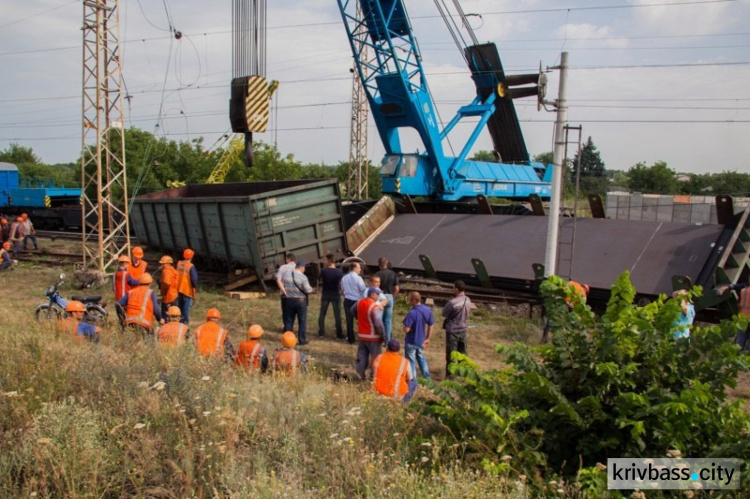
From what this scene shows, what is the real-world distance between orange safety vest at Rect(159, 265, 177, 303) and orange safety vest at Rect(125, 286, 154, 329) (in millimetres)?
1751

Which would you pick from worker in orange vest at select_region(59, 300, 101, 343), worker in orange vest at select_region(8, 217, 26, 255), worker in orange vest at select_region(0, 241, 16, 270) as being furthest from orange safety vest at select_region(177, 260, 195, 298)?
worker in orange vest at select_region(8, 217, 26, 255)

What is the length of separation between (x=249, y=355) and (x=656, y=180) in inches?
2397

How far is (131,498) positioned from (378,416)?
1.71 meters

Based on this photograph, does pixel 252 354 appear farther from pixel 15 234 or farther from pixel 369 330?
pixel 15 234

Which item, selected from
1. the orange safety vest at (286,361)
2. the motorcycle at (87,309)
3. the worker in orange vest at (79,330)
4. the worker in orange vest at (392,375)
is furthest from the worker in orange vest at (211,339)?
the motorcycle at (87,309)

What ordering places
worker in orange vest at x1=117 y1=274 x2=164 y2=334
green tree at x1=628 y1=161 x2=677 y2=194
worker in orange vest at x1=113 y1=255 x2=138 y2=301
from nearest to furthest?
worker in orange vest at x1=117 y1=274 x2=164 y2=334 → worker in orange vest at x1=113 y1=255 x2=138 y2=301 → green tree at x1=628 y1=161 x2=677 y2=194

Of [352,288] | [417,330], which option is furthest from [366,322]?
[352,288]

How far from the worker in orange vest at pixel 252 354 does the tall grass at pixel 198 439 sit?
1257 millimetres

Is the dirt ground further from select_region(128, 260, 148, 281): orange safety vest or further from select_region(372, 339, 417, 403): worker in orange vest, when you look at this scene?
select_region(372, 339, 417, 403): worker in orange vest

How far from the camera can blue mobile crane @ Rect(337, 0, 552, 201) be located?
1869 cm

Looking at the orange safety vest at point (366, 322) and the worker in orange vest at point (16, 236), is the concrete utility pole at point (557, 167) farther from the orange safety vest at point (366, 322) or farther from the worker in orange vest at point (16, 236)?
the worker in orange vest at point (16, 236)

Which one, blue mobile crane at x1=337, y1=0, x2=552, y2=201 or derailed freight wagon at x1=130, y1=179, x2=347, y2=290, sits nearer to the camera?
derailed freight wagon at x1=130, y1=179, x2=347, y2=290

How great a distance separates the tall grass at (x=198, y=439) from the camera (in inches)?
129

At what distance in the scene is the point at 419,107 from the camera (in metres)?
18.8
